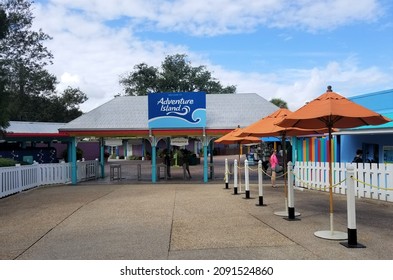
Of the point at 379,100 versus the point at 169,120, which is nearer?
the point at 379,100

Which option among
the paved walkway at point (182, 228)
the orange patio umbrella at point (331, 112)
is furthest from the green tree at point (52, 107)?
the orange patio umbrella at point (331, 112)

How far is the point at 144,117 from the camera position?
20.1 meters

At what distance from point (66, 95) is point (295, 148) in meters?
42.1

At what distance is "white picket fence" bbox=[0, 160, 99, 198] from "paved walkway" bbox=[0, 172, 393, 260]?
3.98ft

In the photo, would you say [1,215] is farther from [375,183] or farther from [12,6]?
[12,6]

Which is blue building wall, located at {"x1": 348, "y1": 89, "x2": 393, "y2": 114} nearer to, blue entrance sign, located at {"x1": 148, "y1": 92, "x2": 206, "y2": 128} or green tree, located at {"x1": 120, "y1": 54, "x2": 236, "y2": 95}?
blue entrance sign, located at {"x1": 148, "y1": 92, "x2": 206, "y2": 128}

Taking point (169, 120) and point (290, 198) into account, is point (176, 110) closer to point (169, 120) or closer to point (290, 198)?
point (169, 120)

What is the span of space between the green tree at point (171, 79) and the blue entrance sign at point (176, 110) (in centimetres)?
2851

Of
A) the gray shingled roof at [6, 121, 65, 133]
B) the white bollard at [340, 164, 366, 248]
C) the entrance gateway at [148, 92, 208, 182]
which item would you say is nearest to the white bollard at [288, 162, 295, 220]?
the white bollard at [340, 164, 366, 248]

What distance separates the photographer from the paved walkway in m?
6.04

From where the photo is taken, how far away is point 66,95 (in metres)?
53.2

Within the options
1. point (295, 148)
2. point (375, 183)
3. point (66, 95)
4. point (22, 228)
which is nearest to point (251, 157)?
point (295, 148)

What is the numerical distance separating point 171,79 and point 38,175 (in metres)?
30.7

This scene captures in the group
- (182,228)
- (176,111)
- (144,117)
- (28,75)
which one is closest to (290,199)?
(182,228)
